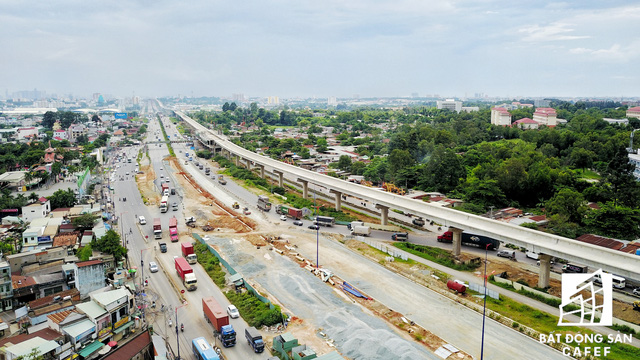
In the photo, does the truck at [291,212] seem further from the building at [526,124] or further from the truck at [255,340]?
the building at [526,124]

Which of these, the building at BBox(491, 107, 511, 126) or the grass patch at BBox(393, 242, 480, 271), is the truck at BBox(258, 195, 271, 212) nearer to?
the grass patch at BBox(393, 242, 480, 271)

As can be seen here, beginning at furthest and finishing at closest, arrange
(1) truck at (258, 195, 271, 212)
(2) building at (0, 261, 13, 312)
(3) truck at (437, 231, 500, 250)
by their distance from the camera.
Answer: (1) truck at (258, 195, 271, 212) < (3) truck at (437, 231, 500, 250) < (2) building at (0, 261, 13, 312)

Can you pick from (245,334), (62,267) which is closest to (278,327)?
(245,334)

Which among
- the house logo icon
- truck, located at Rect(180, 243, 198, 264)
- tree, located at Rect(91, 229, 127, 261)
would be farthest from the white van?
tree, located at Rect(91, 229, 127, 261)

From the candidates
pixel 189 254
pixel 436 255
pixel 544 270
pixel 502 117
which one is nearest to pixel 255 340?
A: pixel 189 254

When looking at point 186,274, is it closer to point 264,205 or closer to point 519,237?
point 264,205
